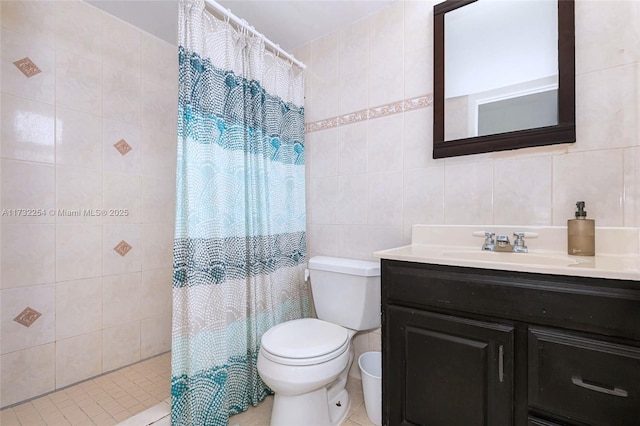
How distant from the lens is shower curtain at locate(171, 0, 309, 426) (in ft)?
4.27

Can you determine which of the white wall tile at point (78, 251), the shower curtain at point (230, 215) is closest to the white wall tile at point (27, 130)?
the white wall tile at point (78, 251)

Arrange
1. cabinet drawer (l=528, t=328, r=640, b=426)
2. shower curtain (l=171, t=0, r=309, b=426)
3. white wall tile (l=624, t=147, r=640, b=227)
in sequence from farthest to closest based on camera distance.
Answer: shower curtain (l=171, t=0, r=309, b=426), white wall tile (l=624, t=147, r=640, b=227), cabinet drawer (l=528, t=328, r=640, b=426)

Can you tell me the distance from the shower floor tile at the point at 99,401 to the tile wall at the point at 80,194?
7cm

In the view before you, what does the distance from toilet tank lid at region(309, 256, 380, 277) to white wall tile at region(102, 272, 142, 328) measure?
1.27 meters

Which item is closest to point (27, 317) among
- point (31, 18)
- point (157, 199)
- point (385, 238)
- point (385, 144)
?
point (157, 199)

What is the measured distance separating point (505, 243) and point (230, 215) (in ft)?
4.19

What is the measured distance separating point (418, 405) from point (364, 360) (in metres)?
0.59

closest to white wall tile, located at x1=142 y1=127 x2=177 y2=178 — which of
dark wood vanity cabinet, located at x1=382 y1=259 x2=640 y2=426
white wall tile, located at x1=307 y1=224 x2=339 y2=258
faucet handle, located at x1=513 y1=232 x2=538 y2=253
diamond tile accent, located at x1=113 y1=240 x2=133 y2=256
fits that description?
diamond tile accent, located at x1=113 y1=240 x2=133 y2=256

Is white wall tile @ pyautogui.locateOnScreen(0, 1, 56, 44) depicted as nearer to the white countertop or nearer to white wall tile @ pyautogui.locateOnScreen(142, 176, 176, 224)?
white wall tile @ pyautogui.locateOnScreen(142, 176, 176, 224)

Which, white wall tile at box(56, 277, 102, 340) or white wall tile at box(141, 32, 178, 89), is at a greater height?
white wall tile at box(141, 32, 178, 89)

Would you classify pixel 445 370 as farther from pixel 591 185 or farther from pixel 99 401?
pixel 99 401

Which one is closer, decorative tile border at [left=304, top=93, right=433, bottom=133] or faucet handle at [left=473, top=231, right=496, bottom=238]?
faucet handle at [left=473, top=231, right=496, bottom=238]

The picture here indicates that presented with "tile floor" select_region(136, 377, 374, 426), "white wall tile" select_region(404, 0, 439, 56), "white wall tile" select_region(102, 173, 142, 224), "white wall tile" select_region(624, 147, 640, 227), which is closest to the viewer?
"white wall tile" select_region(624, 147, 640, 227)

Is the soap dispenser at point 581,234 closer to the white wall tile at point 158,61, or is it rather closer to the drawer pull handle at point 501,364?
the drawer pull handle at point 501,364
